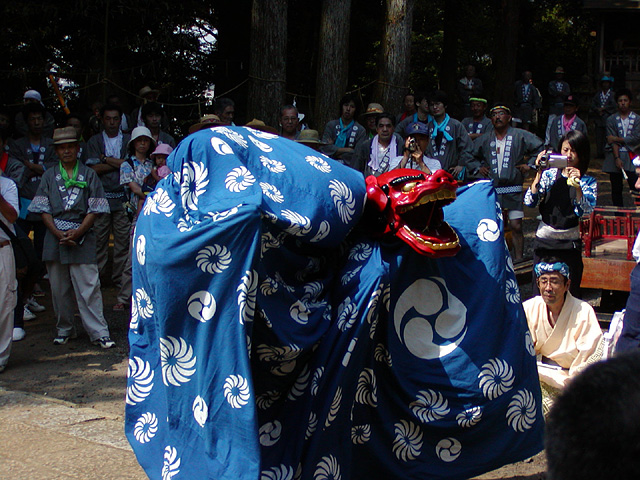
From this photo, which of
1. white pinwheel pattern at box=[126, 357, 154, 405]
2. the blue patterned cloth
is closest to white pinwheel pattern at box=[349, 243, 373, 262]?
the blue patterned cloth

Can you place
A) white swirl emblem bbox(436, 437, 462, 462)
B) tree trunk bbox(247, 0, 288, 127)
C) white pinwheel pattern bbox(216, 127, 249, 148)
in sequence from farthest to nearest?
tree trunk bbox(247, 0, 288, 127) < white swirl emblem bbox(436, 437, 462, 462) < white pinwheel pattern bbox(216, 127, 249, 148)

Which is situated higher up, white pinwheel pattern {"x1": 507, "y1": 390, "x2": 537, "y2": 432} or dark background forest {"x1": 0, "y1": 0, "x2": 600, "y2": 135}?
dark background forest {"x1": 0, "y1": 0, "x2": 600, "y2": 135}

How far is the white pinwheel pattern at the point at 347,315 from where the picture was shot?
293 cm

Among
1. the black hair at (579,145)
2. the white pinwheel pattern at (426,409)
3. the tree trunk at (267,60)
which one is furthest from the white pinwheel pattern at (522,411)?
the tree trunk at (267,60)

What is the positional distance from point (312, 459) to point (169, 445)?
520 millimetres

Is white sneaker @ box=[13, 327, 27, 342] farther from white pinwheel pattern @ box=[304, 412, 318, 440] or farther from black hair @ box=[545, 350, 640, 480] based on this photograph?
black hair @ box=[545, 350, 640, 480]

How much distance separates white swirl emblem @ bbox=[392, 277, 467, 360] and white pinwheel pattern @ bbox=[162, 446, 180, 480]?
3.22 ft

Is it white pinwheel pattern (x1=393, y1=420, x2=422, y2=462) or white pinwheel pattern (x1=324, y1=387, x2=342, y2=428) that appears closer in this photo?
white pinwheel pattern (x1=324, y1=387, x2=342, y2=428)

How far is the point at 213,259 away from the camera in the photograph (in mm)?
2678

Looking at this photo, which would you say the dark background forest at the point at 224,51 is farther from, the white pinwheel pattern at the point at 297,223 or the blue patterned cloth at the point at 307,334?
the white pinwheel pattern at the point at 297,223

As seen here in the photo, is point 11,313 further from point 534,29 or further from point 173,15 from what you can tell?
point 534,29

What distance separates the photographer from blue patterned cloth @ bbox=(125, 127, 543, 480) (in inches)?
105

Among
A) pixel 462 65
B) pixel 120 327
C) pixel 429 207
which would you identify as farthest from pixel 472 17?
pixel 429 207

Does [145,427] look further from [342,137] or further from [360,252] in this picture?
[342,137]
